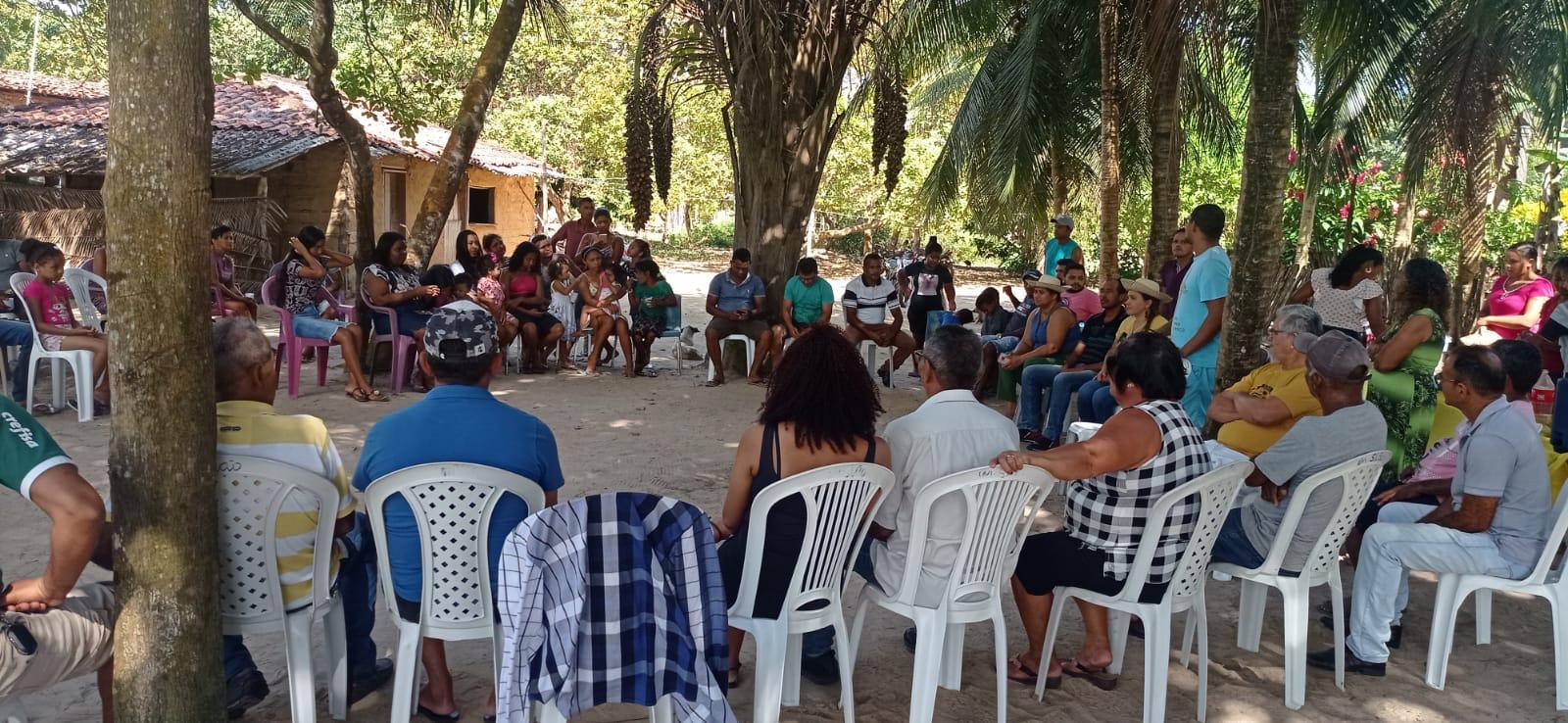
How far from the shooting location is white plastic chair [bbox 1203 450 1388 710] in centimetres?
359

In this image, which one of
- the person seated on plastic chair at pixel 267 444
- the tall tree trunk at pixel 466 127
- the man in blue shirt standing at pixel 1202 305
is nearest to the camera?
the person seated on plastic chair at pixel 267 444

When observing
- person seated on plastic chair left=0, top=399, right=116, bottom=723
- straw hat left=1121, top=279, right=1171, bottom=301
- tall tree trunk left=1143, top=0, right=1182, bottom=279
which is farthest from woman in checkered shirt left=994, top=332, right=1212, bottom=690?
tall tree trunk left=1143, top=0, right=1182, bottom=279

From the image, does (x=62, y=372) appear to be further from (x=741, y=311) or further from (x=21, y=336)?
(x=741, y=311)

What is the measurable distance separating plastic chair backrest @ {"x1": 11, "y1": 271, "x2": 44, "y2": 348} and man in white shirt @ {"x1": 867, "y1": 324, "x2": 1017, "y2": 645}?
6.23 m

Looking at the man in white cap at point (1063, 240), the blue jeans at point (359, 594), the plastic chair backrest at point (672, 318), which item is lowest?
the blue jeans at point (359, 594)

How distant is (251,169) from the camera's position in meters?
15.9

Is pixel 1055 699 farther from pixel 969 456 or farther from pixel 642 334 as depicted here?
pixel 642 334

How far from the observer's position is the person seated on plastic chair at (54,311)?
7004mm

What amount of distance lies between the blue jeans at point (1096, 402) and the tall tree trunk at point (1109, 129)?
3.37 m

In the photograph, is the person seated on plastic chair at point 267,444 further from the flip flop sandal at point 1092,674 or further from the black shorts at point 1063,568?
the flip flop sandal at point 1092,674

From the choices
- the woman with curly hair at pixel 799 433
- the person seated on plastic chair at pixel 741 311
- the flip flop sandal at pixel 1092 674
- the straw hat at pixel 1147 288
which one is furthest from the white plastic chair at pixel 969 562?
Answer: the person seated on plastic chair at pixel 741 311

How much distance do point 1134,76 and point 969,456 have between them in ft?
36.8

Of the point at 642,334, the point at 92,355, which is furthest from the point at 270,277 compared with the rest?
the point at 642,334

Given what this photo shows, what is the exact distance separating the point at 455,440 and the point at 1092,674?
2273 mm
